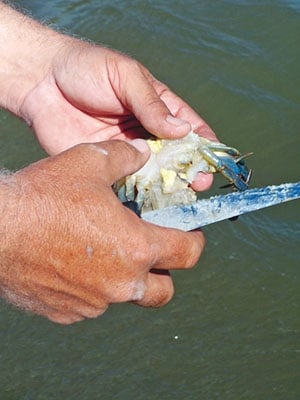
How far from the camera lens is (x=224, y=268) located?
502 centimetres

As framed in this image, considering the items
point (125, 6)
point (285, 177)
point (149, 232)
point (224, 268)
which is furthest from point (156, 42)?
point (149, 232)

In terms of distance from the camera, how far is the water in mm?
4340

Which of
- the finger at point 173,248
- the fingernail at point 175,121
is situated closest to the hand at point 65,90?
the fingernail at point 175,121

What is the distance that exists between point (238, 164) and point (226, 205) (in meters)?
0.64

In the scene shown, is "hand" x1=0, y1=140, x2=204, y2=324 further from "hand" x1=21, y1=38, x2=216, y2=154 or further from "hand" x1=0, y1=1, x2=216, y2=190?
"hand" x1=0, y1=1, x2=216, y2=190

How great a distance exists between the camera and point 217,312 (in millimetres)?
4723

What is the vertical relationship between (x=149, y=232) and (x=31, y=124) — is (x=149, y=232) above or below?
above

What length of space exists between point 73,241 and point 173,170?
1100 mm

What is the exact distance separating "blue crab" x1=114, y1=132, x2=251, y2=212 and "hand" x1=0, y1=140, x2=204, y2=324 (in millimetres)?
630

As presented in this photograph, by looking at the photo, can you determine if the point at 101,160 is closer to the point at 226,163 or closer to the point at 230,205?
the point at 230,205

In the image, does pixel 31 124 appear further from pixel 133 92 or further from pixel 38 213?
pixel 38 213

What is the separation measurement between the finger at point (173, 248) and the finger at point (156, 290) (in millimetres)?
67

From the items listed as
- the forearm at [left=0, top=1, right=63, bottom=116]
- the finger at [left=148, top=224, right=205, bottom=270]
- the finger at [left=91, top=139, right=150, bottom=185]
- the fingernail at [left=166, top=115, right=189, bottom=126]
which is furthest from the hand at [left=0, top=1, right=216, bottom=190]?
the finger at [left=148, top=224, right=205, bottom=270]

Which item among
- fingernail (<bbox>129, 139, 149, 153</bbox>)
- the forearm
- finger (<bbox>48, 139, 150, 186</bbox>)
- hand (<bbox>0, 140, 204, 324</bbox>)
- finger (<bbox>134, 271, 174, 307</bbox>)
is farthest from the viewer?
the forearm
